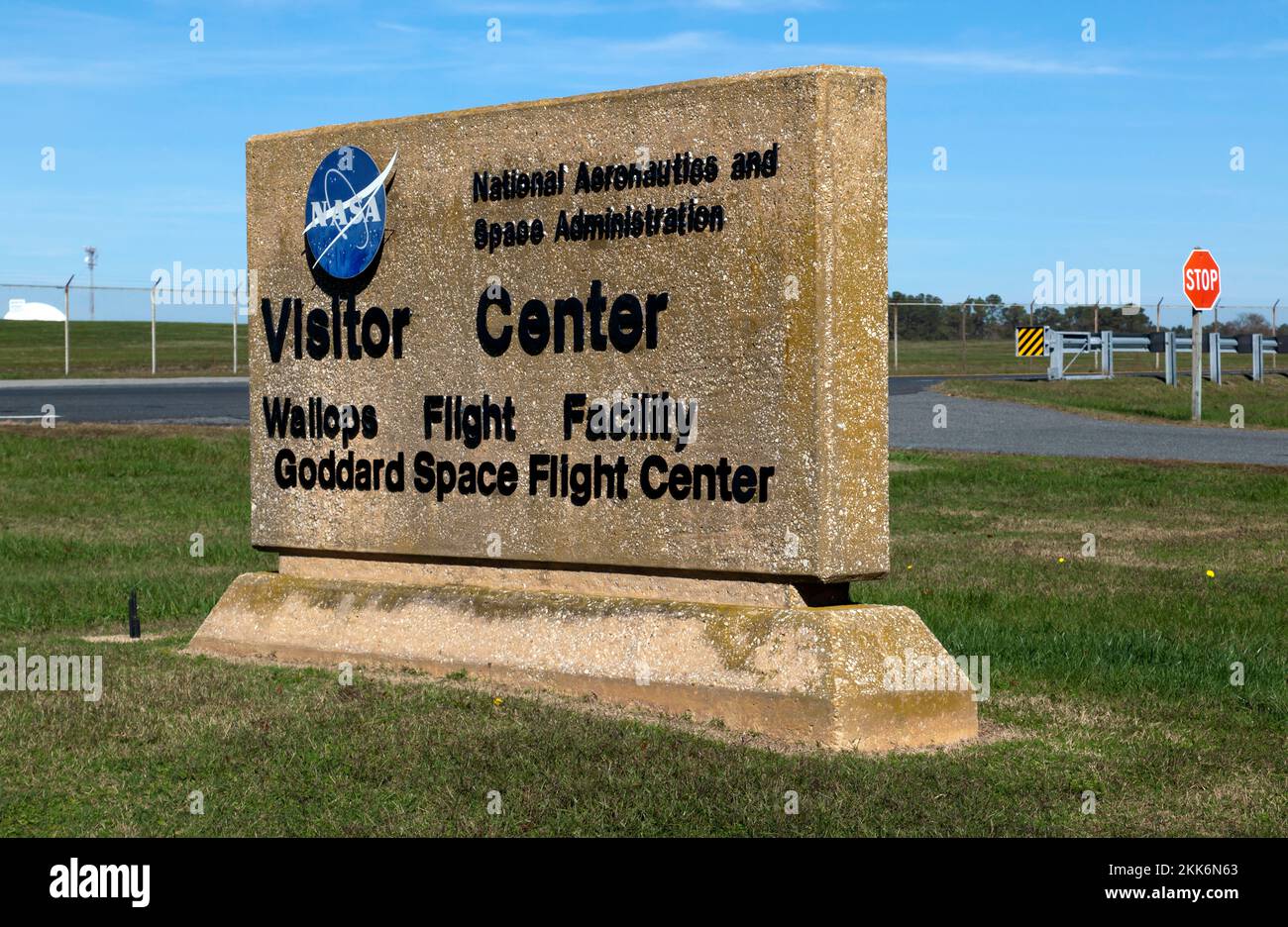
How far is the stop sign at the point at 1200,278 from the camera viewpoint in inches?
972

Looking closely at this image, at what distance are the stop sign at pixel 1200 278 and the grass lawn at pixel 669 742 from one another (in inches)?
533

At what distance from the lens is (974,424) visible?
84.6ft

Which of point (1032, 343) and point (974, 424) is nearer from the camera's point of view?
point (974, 424)

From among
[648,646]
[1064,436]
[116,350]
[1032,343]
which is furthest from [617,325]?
[116,350]

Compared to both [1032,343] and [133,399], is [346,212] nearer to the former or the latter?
[133,399]

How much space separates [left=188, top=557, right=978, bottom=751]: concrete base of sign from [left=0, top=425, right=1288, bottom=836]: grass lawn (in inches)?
8.1

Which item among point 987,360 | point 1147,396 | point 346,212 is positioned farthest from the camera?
point 987,360

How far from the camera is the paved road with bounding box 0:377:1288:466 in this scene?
70.3 feet

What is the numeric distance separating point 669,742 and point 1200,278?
20.8m

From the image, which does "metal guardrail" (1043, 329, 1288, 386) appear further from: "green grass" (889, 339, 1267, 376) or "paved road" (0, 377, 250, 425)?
"paved road" (0, 377, 250, 425)

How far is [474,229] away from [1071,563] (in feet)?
21.0

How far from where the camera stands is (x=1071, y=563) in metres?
12.5

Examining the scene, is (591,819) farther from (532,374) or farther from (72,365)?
(72,365)

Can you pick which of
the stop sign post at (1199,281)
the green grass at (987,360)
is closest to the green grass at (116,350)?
the green grass at (987,360)
